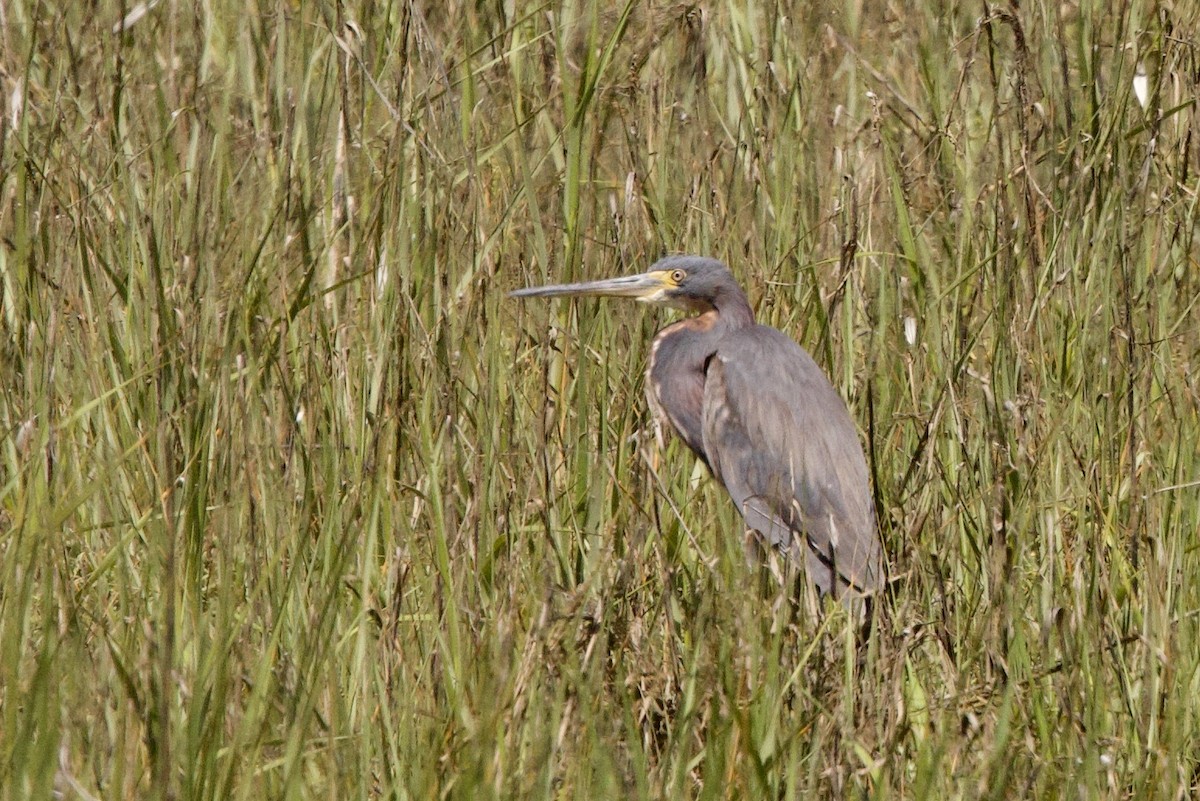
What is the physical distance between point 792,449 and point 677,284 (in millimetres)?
394

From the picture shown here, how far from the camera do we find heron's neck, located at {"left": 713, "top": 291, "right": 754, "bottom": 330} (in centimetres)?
329

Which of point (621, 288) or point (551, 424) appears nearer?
point (551, 424)

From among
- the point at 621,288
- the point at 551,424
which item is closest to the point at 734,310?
the point at 621,288

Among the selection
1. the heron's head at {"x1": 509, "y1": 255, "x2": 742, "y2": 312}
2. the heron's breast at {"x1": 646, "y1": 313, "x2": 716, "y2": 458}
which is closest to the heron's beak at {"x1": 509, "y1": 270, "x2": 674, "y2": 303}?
the heron's head at {"x1": 509, "y1": 255, "x2": 742, "y2": 312}

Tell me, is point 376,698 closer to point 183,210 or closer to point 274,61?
point 183,210

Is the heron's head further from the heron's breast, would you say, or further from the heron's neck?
the heron's breast

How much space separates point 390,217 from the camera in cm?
273

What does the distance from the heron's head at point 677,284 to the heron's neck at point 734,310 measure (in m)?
0.01

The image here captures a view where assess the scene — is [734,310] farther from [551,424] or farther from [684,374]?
[551,424]

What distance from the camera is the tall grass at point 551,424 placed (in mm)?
1766

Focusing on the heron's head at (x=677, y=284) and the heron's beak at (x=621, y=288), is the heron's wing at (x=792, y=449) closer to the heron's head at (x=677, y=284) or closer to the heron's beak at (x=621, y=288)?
the heron's head at (x=677, y=284)

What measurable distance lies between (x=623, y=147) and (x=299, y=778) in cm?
193

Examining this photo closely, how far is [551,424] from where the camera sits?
7.95 feet

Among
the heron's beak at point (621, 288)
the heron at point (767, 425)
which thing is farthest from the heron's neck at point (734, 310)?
the heron's beak at point (621, 288)
